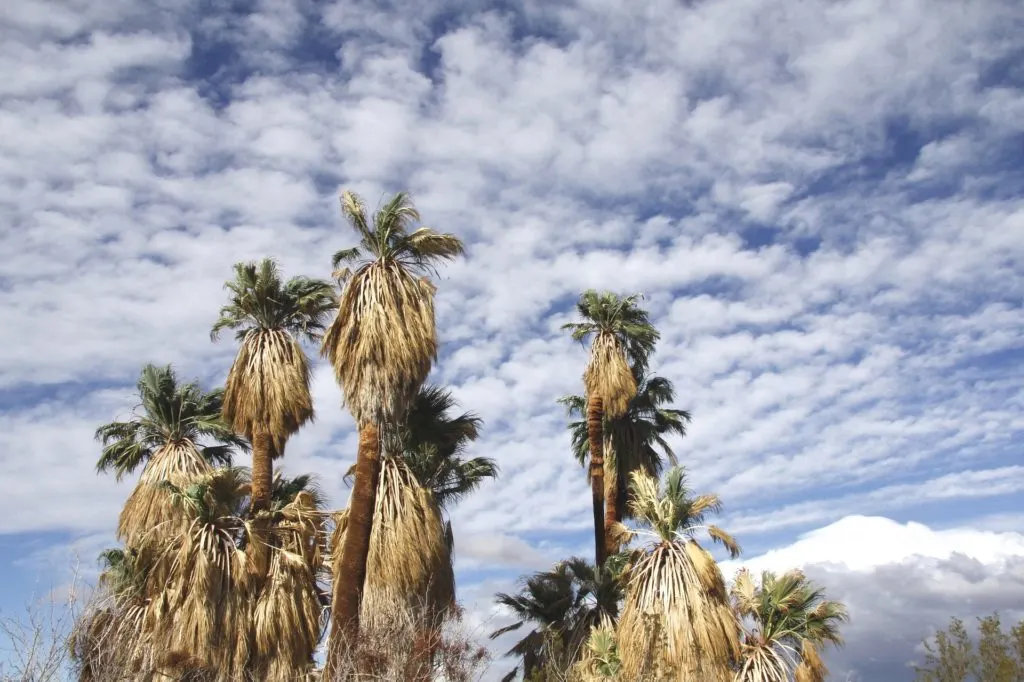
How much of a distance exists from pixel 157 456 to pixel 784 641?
2007 centimetres

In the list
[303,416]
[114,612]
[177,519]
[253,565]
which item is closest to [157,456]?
[177,519]

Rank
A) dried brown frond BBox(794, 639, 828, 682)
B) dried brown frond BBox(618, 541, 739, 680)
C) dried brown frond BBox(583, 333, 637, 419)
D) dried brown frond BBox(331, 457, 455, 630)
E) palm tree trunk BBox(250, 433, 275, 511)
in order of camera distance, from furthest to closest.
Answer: dried brown frond BBox(583, 333, 637, 419) → dried brown frond BBox(794, 639, 828, 682) → palm tree trunk BBox(250, 433, 275, 511) → dried brown frond BBox(618, 541, 739, 680) → dried brown frond BBox(331, 457, 455, 630)

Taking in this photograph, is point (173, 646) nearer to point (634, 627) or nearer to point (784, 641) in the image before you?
point (634, 627)

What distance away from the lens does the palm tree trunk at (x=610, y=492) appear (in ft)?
102

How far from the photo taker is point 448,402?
81.8ft

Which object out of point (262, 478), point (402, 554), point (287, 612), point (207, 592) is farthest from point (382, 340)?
point (207, 592)

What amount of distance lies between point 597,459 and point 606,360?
396 centimetres

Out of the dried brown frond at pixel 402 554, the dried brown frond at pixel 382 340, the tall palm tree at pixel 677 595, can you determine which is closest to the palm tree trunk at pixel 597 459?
the tall palm tree at pixel 677 595

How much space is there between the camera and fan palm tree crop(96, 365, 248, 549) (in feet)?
84.5

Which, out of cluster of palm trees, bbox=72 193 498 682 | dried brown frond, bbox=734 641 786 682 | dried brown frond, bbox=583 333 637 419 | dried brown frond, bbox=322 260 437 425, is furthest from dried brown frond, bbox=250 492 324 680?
dried brown frond, bbox=583 333 637 419

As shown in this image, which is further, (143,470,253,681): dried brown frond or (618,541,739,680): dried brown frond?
(618,541,739,680): dried brown frond

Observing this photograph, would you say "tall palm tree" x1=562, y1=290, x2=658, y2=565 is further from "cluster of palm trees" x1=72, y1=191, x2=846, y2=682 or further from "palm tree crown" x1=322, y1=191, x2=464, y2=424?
"palm tree crown" x1=322, y1=191, x2=464, y2=424

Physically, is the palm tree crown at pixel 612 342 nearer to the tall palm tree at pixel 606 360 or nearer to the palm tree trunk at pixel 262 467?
the tall palm tree at pixel 606 360

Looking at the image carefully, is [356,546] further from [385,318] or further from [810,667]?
[810,667]
